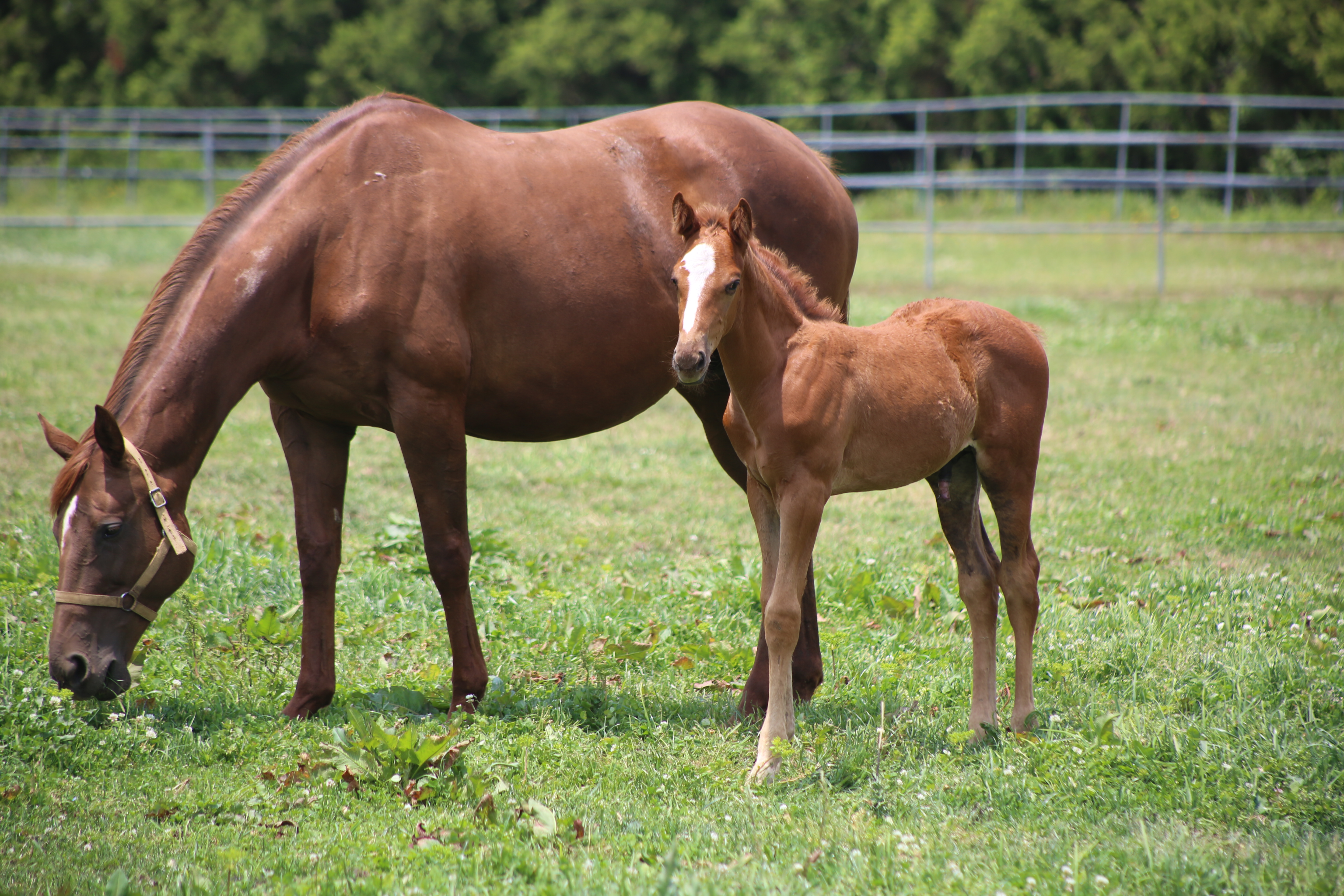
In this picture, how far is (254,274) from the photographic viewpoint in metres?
3.95

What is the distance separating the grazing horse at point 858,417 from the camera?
11.7 feet

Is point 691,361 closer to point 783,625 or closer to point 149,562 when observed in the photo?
point 783,625

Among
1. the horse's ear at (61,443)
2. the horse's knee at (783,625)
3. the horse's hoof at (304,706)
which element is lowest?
the horse's hoof at (304,706)

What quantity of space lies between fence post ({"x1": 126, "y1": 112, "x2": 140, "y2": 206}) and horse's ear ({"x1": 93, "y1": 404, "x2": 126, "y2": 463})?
674 inches

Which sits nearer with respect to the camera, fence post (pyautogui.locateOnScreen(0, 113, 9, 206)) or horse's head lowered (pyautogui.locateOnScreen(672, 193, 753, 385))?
horse's head lowered (pyautogui.locateOnScreen(672, 193, 753, 385))

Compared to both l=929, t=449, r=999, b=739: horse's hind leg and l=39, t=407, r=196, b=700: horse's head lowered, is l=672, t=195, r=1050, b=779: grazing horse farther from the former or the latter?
l=39, t=407, r=196, b=700: horse's head lowered

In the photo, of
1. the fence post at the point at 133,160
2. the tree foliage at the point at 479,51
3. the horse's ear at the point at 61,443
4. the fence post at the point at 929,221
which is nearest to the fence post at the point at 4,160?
the fence post at the point at 133,160

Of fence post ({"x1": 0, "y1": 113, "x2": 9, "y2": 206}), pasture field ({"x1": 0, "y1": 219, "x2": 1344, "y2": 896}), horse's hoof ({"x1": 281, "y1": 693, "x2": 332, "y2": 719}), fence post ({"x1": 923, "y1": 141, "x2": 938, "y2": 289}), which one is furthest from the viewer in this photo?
fence post ({"x1": 0, "y1": 113, "x2": 9, "y2": 206})

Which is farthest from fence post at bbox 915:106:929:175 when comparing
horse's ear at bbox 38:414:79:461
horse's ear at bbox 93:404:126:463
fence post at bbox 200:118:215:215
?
horse's ear at bbox 93:404:126:463

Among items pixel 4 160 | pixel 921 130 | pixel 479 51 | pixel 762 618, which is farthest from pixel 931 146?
pixel 4 160

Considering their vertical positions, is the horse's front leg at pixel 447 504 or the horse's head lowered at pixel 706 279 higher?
the horse's head lowered at pixel 706 279

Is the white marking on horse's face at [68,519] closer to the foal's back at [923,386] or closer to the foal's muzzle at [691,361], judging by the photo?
the foal's muzzle at [691,361]

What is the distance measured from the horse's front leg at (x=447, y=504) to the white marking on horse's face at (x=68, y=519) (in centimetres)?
110

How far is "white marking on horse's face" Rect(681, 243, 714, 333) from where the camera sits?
328cm
